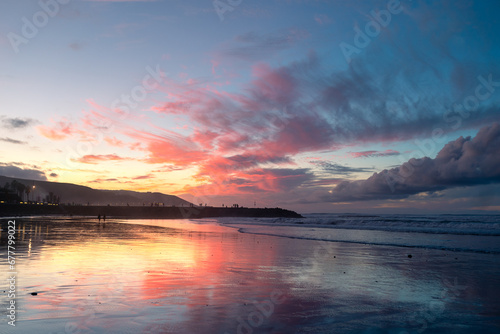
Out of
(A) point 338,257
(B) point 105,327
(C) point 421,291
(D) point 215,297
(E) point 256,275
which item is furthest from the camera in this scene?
(A) point 338,257

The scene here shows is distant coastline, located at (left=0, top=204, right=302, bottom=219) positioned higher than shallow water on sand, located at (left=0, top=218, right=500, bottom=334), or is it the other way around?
distant coastline, located at (left=0, top=204, right=302, bottom=219)

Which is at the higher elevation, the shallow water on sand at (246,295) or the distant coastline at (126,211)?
the distant coastline at (126,211)

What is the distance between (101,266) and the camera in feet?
48.4

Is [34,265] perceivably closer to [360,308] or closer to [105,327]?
[105,327]

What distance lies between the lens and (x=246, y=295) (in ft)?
34.7

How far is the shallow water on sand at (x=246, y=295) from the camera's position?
7.80 metres

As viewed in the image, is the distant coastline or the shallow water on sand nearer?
the shallow water on sand

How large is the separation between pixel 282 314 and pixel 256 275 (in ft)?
17.7

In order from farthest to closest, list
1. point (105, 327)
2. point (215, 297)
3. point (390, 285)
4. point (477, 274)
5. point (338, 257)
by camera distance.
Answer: point (338, 257)
point (477, 274)
point (390, 285)
point (215, 297)
point (105, 327)

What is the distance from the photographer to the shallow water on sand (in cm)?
780

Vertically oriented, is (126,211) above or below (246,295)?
above

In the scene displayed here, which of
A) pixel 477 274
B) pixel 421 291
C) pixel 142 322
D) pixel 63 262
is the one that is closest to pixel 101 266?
pixel 63 262

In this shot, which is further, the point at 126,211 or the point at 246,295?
the point at 126,211

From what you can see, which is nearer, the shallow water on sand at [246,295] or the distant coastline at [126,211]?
the shallow water on sand at [246,295]
